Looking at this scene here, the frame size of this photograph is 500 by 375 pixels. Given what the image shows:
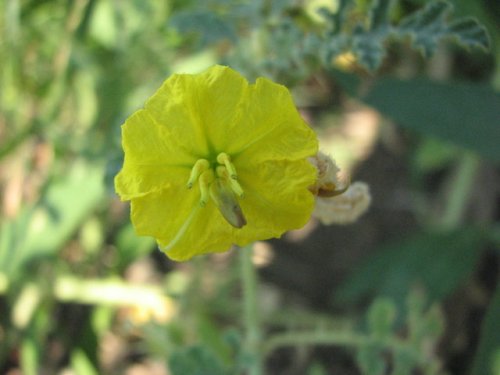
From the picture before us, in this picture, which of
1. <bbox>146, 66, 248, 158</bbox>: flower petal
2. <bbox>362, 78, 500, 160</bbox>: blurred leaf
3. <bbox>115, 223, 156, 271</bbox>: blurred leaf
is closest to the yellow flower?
<bbox>146, 66, 248, 158</bbox>: flower petal

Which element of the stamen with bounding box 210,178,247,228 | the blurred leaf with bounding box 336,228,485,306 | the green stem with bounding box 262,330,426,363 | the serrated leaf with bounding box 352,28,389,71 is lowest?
the blurred leaf with bounding box 336,228,485,306

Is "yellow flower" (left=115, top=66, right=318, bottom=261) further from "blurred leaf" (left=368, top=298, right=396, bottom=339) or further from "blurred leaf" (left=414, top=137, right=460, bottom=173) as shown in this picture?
"blurred leaf" (left=414, top=137, right=460, bottom=173)

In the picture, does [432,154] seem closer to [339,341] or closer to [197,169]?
[339,341]

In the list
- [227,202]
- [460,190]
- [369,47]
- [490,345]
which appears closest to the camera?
[227,202]

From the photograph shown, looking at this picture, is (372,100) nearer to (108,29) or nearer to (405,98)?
(405,98)

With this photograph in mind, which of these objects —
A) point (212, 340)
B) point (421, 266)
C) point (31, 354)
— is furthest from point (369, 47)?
point (31, 354)

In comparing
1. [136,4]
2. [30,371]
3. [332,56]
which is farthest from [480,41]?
[30,371]

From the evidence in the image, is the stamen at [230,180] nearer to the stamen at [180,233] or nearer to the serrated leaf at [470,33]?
the stamen at [180,233]
